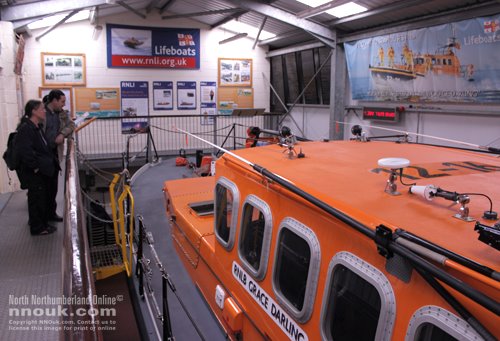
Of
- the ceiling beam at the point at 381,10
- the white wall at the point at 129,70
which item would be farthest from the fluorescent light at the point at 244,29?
the ceiling beam at the point at 381,10

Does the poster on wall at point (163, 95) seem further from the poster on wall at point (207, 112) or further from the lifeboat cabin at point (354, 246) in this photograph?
the lifeboat cabin at point (354, 246)

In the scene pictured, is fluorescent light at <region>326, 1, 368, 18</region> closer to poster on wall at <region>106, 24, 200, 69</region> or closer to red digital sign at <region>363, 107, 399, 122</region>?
red digital sign at <region>363, 107, 399, 122</region>

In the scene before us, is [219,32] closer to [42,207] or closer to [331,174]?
[42,207]

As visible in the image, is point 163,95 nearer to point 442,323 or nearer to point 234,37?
point 234,37

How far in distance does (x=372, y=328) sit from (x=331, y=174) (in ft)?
3.17

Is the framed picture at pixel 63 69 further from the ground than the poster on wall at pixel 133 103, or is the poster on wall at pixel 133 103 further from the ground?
the framed picture at pixel 63 69

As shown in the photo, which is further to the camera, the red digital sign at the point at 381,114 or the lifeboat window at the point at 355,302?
the red digital sign at the point at 381,114

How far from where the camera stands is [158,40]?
1373 centimetres

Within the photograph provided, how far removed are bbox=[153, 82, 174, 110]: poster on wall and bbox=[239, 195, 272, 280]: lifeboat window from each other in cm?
1216

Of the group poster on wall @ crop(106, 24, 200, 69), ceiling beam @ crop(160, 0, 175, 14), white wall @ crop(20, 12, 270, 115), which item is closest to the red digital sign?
white wall @ crop(20, 12, 270, 115)

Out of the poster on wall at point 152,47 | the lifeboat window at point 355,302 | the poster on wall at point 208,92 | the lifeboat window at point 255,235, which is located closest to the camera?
the lifeboat window at point 355,302

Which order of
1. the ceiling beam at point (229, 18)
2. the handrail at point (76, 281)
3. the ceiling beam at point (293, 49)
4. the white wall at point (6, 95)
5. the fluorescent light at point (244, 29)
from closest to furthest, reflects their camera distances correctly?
the handrail at point (76, 281), the white wall at point (6, 95), the ceiling beam at point (229, 18), the ceiling beam at point (293, 49), the fluorescent light at point (244, 29)

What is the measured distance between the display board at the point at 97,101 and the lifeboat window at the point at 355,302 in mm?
12816

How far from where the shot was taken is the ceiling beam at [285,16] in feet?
32.8
